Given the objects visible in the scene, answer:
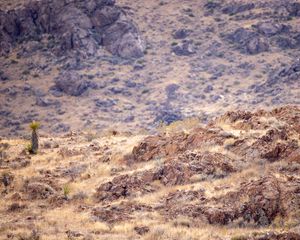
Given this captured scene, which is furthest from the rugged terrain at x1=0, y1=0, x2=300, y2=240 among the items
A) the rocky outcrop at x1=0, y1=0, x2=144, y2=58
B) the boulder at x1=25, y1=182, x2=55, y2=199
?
the rocky outcrop at x1=0, y1=0, x2=144, y2=58

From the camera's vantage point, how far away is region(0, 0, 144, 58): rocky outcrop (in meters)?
77.6

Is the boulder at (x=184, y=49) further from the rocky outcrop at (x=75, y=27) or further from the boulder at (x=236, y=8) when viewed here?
the boulder at (x=236, y=8)

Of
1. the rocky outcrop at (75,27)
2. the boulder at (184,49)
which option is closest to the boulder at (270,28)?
the boulder at (184,49)

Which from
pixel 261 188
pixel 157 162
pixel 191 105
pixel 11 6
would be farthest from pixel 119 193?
pixel 11 6

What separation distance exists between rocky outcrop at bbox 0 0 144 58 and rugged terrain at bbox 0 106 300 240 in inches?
2078

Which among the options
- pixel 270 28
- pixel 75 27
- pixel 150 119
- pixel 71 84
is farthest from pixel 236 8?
pixel 150 119

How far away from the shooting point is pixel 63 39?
254ft

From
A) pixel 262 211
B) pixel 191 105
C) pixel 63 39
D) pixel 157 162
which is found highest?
pixel 262 211

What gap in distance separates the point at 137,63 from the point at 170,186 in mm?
59572

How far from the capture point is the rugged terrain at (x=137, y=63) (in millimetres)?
66062

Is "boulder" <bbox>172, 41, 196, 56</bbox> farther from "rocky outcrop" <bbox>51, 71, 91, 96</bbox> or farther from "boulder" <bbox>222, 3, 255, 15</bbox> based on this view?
"rocky outcrop" <bbox>51, 71, 91, 96</bbox>

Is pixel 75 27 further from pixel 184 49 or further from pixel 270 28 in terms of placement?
pixel 270 28

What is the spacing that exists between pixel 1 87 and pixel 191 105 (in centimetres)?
2611

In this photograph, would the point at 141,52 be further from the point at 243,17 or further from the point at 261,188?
the point at 261,188
